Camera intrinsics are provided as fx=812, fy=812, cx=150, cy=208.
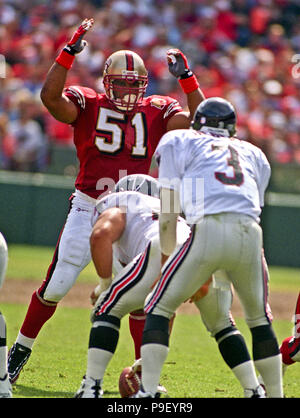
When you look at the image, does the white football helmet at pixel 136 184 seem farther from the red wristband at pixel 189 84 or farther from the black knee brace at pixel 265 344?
the black knee brace at pixel 265 344

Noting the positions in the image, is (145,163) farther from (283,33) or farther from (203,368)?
(283,33)

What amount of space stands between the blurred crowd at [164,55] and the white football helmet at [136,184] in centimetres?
798

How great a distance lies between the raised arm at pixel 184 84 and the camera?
5.52 m

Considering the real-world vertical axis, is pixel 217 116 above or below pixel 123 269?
above

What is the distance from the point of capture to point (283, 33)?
54.3 ft

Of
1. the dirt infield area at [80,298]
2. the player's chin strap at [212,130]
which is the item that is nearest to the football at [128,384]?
the player's chin strap at [212,130]

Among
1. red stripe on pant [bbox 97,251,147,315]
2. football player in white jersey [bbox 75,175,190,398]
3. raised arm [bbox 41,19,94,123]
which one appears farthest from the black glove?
red stripe on pant [bbox 97,251,147,315]

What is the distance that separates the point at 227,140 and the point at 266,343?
112cm

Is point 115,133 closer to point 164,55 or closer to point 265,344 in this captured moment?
point 265,344

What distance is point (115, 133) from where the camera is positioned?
18.7ft

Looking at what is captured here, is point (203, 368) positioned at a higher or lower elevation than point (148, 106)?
lower

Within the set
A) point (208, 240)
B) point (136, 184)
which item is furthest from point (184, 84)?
point (208, 240)

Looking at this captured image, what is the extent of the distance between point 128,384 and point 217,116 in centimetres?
172
